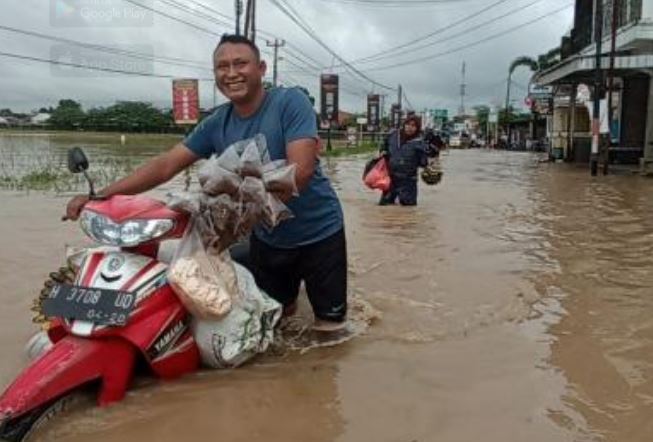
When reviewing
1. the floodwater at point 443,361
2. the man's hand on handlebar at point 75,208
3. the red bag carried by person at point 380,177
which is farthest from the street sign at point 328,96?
the man's hand on handlebar at point 75,208

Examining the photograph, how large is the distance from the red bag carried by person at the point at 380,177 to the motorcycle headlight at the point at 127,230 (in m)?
8.84

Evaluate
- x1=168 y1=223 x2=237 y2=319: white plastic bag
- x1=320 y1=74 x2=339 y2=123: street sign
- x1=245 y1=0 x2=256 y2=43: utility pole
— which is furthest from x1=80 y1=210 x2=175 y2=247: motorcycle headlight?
x1=320 y1=74 x2=339 y2=123: street sign

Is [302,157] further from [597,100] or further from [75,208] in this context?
[597,100]

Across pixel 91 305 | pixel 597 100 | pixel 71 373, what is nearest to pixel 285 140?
pixel 91 305

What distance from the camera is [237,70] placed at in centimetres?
365

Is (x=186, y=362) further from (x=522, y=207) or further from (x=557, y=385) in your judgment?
(x=522, y=207)

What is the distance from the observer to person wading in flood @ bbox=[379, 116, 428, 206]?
11.9m

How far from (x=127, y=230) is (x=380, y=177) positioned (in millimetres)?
8968

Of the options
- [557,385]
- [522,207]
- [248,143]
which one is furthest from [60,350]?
[522,207]

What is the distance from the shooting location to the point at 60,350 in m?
3.16

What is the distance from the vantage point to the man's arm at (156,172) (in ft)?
12.8

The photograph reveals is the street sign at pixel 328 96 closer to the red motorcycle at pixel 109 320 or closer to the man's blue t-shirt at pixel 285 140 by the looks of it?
the man's blue t-shirt at pixel 285 140

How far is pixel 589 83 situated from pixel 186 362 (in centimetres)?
2586

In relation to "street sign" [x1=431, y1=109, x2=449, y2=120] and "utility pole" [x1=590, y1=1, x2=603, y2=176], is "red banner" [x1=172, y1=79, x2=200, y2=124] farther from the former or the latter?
"street sign" [x1=431, y1=109, x2=449, y2=120]
